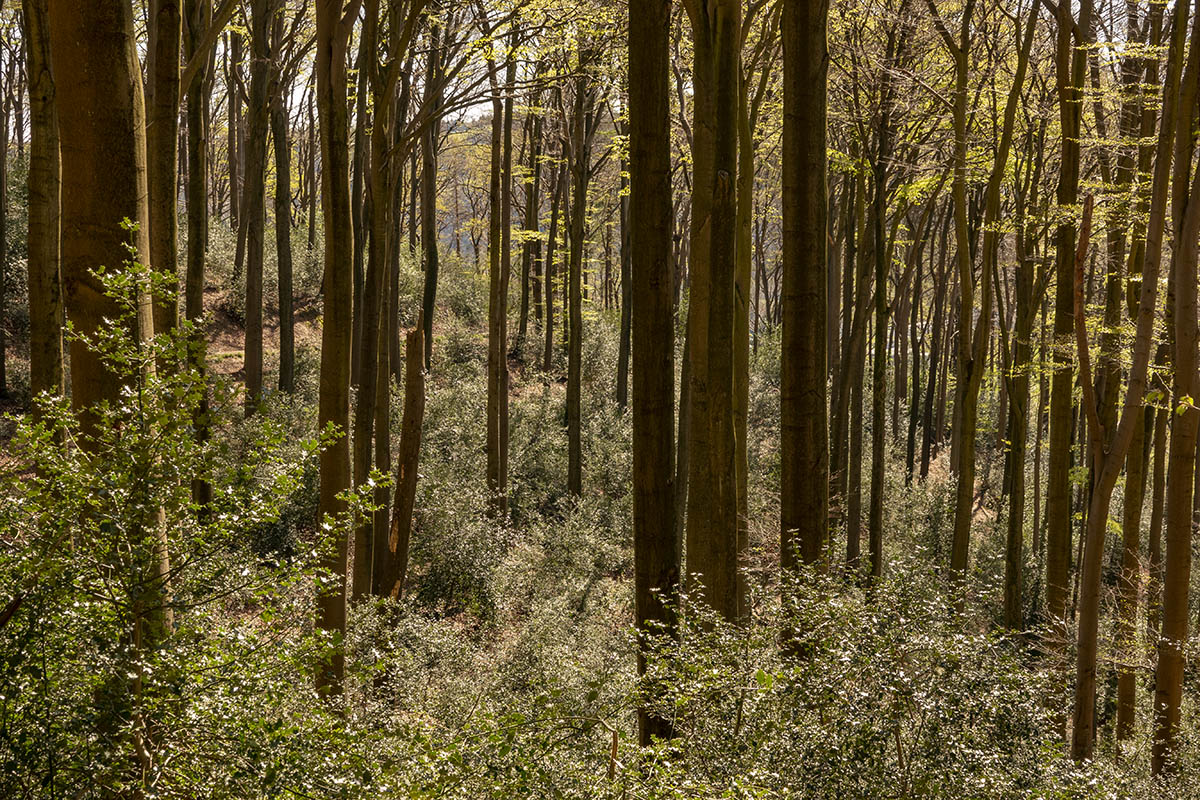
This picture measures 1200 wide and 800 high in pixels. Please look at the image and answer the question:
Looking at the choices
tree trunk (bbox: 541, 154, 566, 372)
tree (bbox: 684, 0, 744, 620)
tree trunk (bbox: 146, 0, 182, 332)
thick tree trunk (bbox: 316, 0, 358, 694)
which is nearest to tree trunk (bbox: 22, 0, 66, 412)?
tree trunk (bbox: 146, 0, 182, 332)

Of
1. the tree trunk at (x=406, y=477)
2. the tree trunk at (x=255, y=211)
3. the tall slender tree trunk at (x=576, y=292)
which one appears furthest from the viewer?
the tall slender tree trunk at (x=576, y=292)

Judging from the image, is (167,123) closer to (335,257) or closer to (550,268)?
(335,257)

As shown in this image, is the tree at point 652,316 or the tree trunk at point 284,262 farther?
the tree trunk at point 284,262

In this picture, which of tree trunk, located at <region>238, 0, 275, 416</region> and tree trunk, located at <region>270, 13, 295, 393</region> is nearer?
tree trunk, located at <region>238, 0, 275, 416</region>

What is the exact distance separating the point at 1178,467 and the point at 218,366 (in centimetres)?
1591

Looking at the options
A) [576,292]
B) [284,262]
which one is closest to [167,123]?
[284,262]

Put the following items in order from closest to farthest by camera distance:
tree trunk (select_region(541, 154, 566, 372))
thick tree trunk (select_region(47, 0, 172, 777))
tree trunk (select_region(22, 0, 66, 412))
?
thick tree trunk (select_region(47, 0, 172, 777))
tree trunk (select_region(22, 0, 66, 412))
tree trunk (select_region(541, 154, 566, 372))

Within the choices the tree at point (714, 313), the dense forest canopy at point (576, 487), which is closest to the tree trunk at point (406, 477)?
the dense forest canopy at point (576, 487)

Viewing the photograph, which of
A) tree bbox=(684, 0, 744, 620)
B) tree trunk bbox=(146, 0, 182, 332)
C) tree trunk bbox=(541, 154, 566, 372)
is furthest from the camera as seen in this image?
tree trunk bbox=(541, 154, 566, 372)

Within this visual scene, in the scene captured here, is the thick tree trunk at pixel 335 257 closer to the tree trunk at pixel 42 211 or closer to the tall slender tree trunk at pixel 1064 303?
the tree trunk at pixel 42 211

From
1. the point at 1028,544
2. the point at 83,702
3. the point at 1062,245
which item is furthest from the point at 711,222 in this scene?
the point at 1028,544

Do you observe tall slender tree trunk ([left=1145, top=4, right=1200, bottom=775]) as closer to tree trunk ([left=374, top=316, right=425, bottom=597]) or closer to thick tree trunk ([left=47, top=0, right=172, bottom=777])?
tree trunk ([left=374, top=316, right=425, bottom=597])

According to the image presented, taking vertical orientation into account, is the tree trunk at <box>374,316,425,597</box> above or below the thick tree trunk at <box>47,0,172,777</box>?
below

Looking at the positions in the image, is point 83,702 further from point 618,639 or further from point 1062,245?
point 1062,245
